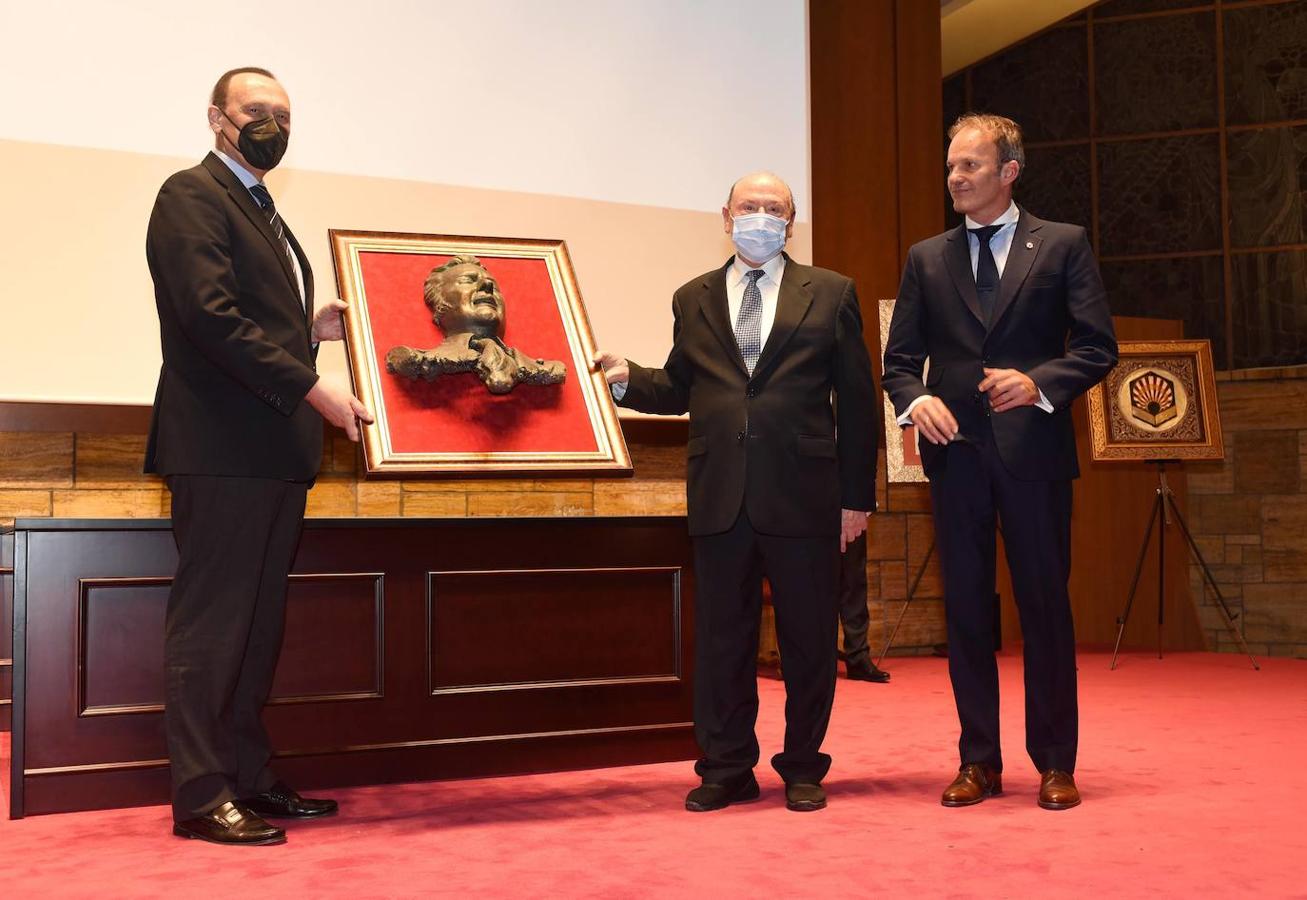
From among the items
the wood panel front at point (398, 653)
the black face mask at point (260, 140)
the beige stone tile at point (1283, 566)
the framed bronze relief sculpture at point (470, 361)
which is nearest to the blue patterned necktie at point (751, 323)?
the framed bronze relief sculpture at point (470, 361)

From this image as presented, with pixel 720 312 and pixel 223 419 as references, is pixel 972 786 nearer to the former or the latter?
pixel 720 312

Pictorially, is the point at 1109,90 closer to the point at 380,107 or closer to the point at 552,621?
the point at 380,107

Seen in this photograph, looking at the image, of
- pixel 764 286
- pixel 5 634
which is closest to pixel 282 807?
pixel 764 286

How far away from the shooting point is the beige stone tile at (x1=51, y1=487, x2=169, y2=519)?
15.4 ft

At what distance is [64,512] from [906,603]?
403 cm

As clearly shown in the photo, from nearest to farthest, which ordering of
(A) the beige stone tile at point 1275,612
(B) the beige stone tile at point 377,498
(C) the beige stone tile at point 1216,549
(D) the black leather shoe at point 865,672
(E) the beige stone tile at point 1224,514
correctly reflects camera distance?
(B) the beige stone tile at point 377,498 < (D) the black leather shoe at point 865,672 < (A) the beige stone tile at point 1275,612 < (E) the beige stone tile at point 1224,514 < (C) the beige stone tile at point 1216,549

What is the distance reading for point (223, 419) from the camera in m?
2.84

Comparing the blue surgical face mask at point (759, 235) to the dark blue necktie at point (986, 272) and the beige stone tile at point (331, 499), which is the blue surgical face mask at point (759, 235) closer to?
the dark blue necktie at point (986, 272)

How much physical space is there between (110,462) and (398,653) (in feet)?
6.09

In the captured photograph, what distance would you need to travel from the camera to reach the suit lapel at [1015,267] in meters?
3.12

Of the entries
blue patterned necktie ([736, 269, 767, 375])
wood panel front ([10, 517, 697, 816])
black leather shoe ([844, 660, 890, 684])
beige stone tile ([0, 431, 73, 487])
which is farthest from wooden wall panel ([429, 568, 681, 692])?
black leather shoe ([844, 660, 890, 684])

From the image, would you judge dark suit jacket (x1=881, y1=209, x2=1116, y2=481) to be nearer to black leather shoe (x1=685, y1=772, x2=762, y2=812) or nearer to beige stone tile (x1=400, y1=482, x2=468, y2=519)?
black leather shoe (x1=685, y1=772, x2=762, y2=812)

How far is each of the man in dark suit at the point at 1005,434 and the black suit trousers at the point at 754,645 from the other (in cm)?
32

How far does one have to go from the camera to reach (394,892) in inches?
93.7
